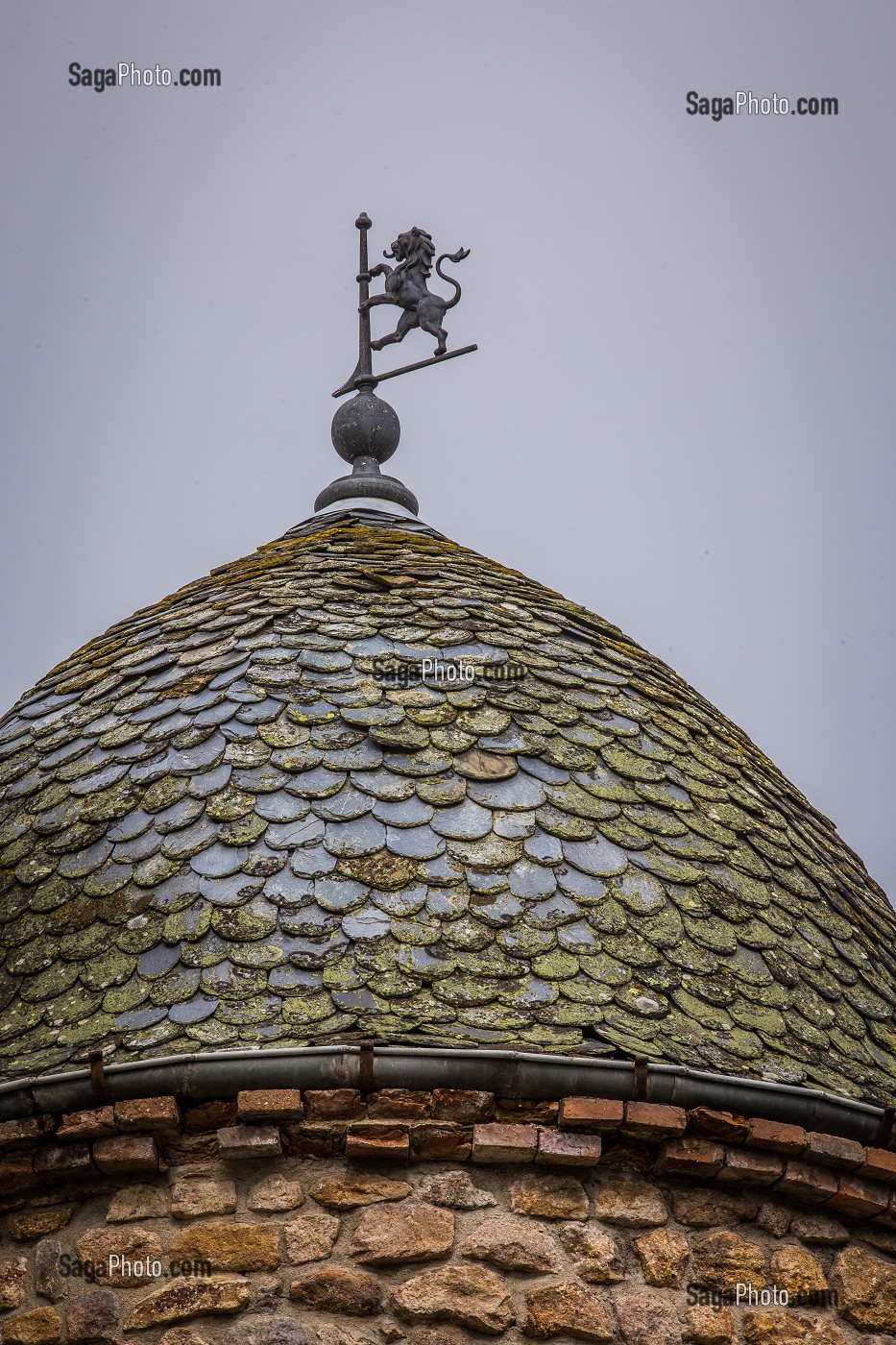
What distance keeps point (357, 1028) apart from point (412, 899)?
0.67 metres

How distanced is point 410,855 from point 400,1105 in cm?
109

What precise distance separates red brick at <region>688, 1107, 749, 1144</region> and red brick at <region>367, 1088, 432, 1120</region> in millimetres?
790

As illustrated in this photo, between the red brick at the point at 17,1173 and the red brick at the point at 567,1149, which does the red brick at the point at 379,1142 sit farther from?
the red brick at the point at 17,1173

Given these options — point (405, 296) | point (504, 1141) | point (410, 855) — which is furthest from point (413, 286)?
point (504, 1141)

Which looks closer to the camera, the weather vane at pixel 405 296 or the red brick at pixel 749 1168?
the red brick at pixel 749 1168

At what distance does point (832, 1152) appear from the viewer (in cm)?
551

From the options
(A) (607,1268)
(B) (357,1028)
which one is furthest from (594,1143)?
(B) (357,1028)

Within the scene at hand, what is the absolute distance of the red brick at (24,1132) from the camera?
5.36 meters

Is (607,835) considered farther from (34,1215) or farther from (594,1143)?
(34,1215)

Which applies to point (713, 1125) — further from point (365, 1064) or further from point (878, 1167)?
point (365, 1064)

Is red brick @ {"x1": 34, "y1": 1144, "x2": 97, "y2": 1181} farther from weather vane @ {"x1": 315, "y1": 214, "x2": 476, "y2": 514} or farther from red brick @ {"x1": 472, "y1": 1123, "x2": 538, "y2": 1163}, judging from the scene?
weather vane @ {"x1": 315, "y1": 214, "x2": 476, "y2": 514}

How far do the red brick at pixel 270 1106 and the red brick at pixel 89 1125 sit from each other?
39cm

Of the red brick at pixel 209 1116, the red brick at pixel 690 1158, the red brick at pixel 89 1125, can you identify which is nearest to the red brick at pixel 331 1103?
the red brick at pixel 209 1116

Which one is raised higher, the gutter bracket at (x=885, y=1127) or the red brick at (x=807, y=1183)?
the gutter bracket at (x=885, y=1127)
